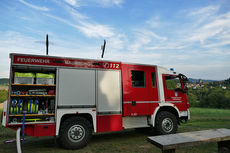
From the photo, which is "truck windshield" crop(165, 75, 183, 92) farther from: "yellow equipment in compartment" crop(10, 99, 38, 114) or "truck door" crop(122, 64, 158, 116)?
"yellow equipment in compartment" crop(10, 99, 38, 114)

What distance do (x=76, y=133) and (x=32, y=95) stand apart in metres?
1.94

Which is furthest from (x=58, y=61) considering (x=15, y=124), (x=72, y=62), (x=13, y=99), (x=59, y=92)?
(x=15, y=124)

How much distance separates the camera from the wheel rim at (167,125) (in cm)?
749

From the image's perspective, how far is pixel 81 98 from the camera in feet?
20.4

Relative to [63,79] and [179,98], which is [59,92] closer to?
[63,79]

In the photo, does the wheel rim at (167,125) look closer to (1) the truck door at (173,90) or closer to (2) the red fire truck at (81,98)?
(2) the red fire truck at (81,98)

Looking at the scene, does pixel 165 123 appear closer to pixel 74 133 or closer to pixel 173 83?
pixel 173 83

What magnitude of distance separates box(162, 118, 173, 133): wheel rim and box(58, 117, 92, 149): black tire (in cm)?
332

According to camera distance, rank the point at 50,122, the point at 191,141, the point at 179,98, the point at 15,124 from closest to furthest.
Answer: the point at 191,141
the point at 15,124
the point at 50,122
the point at 179,98

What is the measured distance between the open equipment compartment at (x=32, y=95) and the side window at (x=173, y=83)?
4996 mm

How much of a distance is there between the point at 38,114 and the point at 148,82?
4461 mm

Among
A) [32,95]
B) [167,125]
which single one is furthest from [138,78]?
[32,95]

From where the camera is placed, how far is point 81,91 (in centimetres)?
627

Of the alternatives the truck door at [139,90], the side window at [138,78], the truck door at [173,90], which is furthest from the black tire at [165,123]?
the side window at [138,78]
